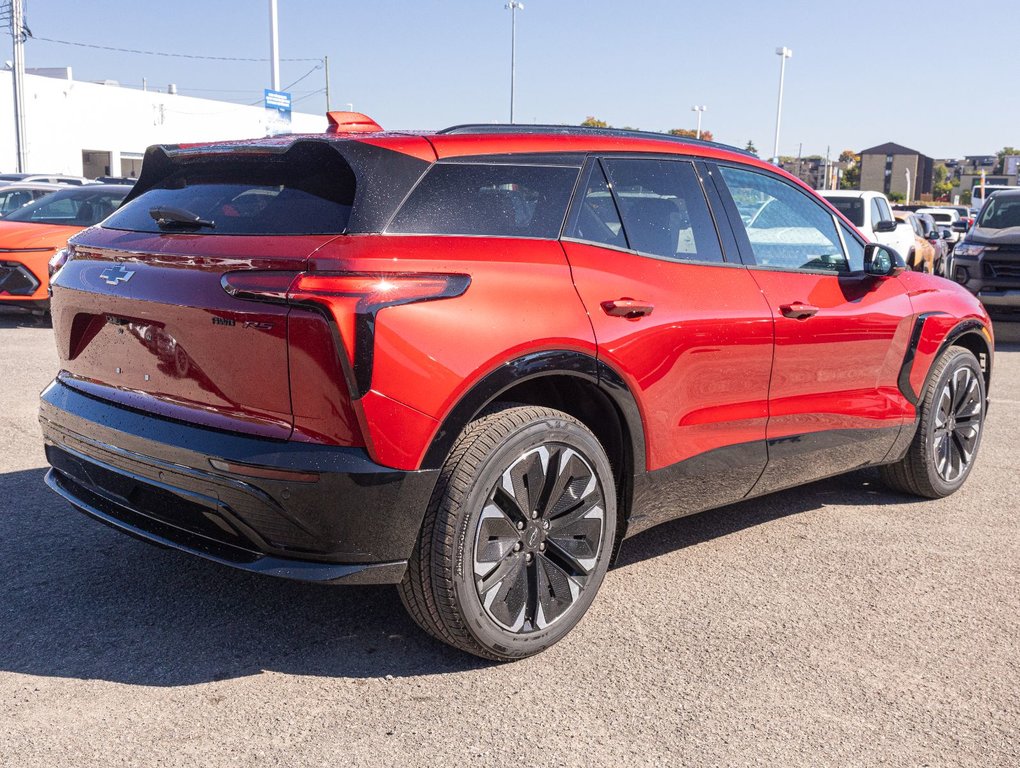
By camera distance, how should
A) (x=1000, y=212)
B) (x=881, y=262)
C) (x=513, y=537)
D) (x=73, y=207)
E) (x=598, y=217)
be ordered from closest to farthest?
(x=513, y=537), (x=598, y=217), (x=881, y=262), (x=73, y=207), (x=1000, y=212)

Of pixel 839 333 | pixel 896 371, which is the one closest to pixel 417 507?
pixel 839 333

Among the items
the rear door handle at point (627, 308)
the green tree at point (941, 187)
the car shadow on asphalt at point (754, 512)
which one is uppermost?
the green tree at point (941, 187)

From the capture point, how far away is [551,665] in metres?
3.39

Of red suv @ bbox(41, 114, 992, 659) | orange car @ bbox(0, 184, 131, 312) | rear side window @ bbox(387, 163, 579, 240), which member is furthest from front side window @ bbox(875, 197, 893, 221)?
rear side window @ bbox(387, 163, 579, 240)

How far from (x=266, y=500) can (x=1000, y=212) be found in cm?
1340

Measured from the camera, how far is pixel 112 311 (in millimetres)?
3373

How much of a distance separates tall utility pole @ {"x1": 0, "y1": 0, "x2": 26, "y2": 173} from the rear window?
3739 centimetres

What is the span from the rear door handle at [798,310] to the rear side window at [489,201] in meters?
1.16

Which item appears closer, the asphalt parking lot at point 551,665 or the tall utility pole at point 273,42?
the asphalt parking lot at point 551,665

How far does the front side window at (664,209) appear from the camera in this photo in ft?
12.5

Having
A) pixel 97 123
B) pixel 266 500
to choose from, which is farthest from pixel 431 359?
pixel 97 123

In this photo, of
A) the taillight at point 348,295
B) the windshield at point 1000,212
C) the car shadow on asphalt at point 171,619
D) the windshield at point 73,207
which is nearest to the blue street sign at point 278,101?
the windshield at point 73,207

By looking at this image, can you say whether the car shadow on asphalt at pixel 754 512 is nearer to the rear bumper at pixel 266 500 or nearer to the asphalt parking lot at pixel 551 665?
the asphalt parking lot at pixel 551 665

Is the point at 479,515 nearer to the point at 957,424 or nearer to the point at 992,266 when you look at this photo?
the point at 957,424
